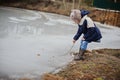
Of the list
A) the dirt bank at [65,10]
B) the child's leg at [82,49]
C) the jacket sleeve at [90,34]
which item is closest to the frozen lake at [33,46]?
the child's leg at [82,49]

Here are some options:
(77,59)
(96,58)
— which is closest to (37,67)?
(77,59)

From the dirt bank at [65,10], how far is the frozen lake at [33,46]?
3.97 m

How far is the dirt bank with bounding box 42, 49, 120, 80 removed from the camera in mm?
6961

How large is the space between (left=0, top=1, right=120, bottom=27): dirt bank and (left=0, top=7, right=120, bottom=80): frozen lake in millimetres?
3970

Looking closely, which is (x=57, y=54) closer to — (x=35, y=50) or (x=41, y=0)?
(x=35, y=50)

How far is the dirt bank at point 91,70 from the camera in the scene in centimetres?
696

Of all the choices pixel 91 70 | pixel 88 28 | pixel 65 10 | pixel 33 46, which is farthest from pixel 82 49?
pixel 65 10

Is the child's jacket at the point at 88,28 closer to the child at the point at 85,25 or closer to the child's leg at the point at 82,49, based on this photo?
the child at the point at 85,25

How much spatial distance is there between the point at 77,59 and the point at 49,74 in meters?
1.82

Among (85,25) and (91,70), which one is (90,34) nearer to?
(85,25)

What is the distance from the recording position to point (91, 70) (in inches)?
298

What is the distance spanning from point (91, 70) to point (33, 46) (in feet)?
10.7

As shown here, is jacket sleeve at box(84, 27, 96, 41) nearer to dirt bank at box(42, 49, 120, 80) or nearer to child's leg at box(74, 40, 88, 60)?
child's leg at box(74, 40, 88, 60)

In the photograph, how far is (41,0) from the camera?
2453cm
